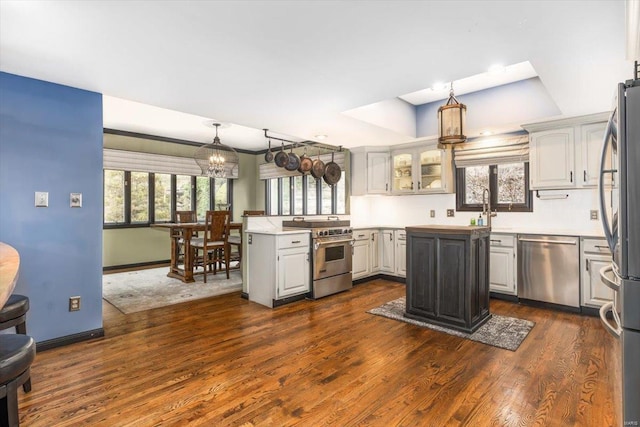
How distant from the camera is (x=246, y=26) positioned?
1972mm

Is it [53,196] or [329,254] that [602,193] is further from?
[53,196]

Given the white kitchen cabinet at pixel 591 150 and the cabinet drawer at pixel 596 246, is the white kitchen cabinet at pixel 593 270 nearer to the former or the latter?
the cabinet drawer at pixel 596 246

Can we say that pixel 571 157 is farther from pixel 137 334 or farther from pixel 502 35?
pixel 137 334

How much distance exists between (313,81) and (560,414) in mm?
2763

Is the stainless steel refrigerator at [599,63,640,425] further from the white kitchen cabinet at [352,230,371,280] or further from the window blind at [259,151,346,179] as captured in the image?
the window blind at [259,151,346,179]

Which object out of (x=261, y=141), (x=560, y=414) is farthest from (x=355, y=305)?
(x=261, y=141)

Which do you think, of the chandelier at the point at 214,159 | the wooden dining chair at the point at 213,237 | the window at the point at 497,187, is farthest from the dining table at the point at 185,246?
the window at the point at 497,187

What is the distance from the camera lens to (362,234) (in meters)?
5.08

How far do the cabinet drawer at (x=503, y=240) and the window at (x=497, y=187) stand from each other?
62 centimetres

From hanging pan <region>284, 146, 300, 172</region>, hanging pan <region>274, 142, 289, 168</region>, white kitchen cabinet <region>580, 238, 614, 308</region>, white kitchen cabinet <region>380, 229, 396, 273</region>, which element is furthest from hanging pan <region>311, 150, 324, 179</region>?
white kitchen cabinet <region>580, 238, 614, 308</region>

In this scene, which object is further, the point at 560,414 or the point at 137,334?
the point at 137,334

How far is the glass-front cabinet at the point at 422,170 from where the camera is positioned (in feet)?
15.9

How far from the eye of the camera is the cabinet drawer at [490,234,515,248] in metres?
4.00

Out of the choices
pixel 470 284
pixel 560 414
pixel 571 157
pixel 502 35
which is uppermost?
pixel 502 35
